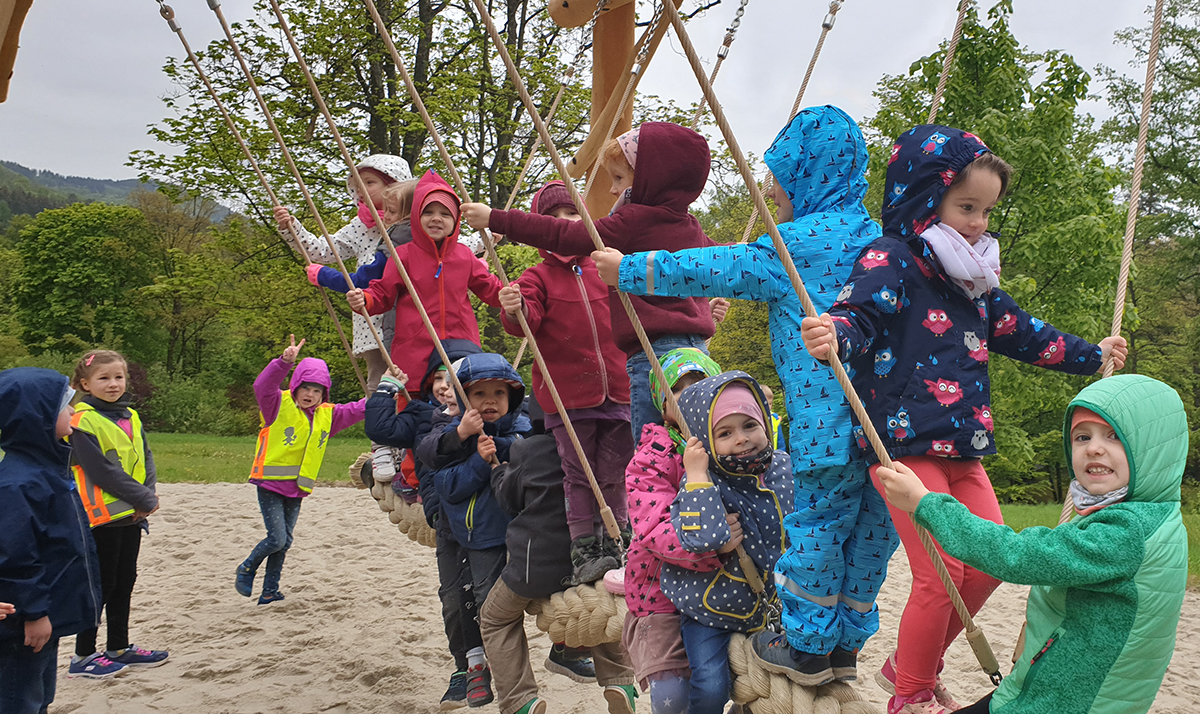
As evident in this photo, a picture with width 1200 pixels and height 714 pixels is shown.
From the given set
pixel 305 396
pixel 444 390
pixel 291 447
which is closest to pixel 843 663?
pixel 444 390

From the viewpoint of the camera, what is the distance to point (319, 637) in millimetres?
5770

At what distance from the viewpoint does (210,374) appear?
25.5 metres

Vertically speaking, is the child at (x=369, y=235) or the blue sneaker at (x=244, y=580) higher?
the child at (x=369, y=235)

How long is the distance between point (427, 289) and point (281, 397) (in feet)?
7.55

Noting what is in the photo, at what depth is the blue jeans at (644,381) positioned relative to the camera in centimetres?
302

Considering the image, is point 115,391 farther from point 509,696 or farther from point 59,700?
point 509,696

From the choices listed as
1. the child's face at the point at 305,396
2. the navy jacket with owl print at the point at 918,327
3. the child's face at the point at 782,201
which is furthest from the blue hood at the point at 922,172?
the child's face at the point at 305,396

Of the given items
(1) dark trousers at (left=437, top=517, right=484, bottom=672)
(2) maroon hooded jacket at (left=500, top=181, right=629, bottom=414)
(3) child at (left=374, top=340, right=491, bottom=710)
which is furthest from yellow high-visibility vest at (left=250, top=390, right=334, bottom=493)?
(2) maroon hooded jacket at (left=500, top=181, right=629, bottom=414)

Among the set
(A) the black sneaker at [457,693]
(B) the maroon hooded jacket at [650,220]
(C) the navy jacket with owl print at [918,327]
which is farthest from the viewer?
(A) the black sneaker at [457,693]

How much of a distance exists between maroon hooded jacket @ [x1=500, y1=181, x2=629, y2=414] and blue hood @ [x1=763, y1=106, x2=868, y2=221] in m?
1.15

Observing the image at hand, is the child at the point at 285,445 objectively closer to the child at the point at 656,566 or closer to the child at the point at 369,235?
the child at the point at 369,235

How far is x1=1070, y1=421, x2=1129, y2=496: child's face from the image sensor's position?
1.62m

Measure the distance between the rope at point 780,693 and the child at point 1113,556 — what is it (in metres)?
0.55

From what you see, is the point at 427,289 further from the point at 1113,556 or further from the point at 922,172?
the point at 1113,556
